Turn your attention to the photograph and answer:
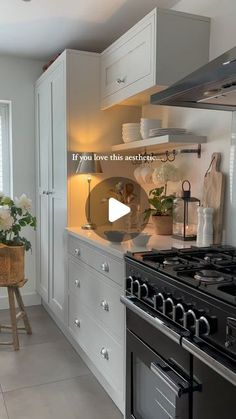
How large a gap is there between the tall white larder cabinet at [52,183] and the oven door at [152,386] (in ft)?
4.18

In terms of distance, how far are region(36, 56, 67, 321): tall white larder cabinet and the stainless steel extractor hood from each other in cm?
123

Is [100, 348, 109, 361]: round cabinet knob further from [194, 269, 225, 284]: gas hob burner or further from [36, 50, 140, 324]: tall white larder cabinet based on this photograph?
[194, 269, 225, 284]: gas hob burner

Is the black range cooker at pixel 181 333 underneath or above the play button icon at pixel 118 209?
underneath

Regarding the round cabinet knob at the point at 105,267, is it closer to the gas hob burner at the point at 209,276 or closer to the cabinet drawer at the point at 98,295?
the cabinet drawer at the point at 98,295

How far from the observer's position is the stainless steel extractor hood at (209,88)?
137 centimetres

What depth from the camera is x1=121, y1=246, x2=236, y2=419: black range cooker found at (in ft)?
3.78

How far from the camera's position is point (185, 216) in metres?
2.28

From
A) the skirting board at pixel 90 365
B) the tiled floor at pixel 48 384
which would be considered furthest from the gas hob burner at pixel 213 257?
the tiled floor at pixel 48 384

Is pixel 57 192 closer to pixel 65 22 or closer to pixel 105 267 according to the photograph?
pixel 105 267

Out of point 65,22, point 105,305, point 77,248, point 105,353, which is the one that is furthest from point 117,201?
point 65,22

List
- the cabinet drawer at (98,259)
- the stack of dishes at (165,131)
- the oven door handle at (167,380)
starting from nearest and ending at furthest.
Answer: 1. the oven door handle at (167,380)
2. the cabinet drawer at (98,259)
3. the stack of dishes at (165,131)

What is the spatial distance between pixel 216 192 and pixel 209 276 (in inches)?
31.2

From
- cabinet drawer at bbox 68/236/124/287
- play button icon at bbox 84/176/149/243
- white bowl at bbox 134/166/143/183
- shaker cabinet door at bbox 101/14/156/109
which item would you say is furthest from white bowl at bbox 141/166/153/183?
cabinet drawer at bbox 68/236/124/287

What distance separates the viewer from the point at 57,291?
3.16m
